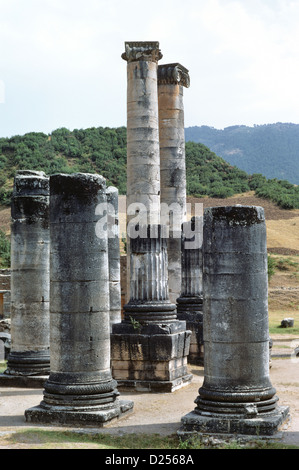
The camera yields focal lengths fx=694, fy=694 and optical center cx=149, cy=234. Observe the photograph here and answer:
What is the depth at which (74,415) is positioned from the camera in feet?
36.1

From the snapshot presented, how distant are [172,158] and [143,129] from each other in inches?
109

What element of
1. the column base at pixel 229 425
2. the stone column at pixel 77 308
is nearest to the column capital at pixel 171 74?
the stone column at pixel 77 308

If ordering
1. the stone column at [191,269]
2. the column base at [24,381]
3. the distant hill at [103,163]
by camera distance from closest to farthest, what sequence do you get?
the column base at [24,381]
the stone column at [191,269]
the distant hill at [103,163]

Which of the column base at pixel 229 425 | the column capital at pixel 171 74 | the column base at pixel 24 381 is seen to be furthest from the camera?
the column capital at pixel 171 74

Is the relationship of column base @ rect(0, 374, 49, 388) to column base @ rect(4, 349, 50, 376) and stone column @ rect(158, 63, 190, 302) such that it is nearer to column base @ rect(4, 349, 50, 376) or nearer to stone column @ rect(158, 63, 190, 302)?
column base @ rect(4, 349, 50, 376)

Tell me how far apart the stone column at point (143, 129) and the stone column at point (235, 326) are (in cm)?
838

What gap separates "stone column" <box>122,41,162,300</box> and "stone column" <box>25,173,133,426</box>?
732 cm

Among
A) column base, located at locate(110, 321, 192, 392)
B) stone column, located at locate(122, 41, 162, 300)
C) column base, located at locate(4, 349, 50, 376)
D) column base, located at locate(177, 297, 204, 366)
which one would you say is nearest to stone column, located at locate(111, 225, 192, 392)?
column base, located at locate(110, 321, 192, 392)

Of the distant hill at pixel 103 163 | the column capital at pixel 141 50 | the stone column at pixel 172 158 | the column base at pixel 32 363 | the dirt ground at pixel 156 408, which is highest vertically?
the distant hill at pixel 103 163

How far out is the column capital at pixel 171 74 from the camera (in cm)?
2125

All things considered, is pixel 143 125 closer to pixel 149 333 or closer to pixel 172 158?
pixel 172 158

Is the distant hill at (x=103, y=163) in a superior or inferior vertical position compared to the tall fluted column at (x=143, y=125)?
superior

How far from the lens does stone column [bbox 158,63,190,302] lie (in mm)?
21281

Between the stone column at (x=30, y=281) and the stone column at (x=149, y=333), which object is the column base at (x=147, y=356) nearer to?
the stone column at (x=149, y=333)
